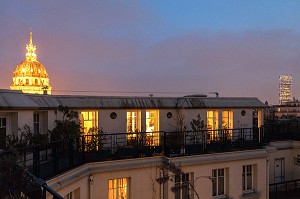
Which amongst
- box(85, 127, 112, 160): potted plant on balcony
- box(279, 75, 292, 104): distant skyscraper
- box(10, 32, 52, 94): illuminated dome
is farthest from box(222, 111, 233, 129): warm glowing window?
box(279, 75, 292, 104): distant skyscraper

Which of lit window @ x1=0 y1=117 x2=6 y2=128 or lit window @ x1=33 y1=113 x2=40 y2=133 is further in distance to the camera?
lit window @ x1=33 y1=113 x2=40 y2=133

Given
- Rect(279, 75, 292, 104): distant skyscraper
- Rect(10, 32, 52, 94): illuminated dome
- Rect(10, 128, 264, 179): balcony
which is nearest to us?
Rect(10, 128, 264, 179): balcony

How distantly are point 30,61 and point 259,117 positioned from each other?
3621 inches

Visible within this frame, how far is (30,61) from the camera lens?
99.9 meters

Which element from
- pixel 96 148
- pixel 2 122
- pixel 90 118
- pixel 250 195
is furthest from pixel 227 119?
pixel 2 122

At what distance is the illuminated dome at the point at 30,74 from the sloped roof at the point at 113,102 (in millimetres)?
81390

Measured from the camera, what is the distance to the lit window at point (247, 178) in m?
14.8

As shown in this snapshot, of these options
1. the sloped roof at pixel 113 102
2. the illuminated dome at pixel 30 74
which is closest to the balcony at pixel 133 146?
the sloped roof at pixel 113 102

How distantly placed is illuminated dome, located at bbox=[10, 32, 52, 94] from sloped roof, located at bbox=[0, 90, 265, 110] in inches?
3204

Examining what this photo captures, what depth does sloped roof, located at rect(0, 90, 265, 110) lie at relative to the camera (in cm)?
1016

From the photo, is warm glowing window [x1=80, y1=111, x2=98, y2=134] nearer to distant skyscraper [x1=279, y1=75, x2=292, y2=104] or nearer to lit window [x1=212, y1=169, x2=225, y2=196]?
lit window [x1=212, y1=169, x2=225, y2=196]

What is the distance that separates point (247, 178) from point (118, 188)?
6242 millimetres

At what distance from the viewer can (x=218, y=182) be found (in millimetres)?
14055

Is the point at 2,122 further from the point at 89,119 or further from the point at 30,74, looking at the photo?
the point at 30,74
